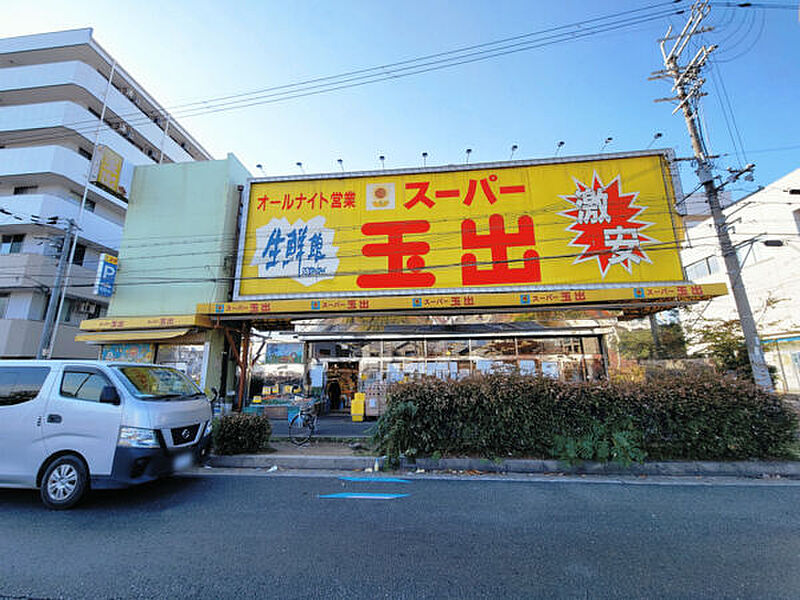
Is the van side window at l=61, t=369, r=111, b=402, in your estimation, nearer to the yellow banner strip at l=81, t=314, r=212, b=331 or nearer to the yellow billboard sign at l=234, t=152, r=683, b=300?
the yellow banner strip at l=81, t=314, r=212, b=331

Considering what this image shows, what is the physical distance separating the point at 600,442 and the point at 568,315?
6.92 m

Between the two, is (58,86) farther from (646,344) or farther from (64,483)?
(646,344)

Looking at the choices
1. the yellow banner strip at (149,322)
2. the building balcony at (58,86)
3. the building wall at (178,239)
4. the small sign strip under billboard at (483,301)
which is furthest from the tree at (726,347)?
the building balcony at (58,86)

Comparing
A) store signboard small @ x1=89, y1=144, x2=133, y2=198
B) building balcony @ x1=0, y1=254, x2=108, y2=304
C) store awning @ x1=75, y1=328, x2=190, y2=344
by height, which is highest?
store signboard small @ x1=89, y1=144, x2=133, y2=198

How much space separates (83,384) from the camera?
4.77 meters

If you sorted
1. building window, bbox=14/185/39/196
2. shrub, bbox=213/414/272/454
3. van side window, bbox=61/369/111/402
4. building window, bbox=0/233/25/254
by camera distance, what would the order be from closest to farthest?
van side window, bbox=61/369/111/402 → shrub, bbox=213/414/272/454 → building window, bbox=0/233/25/254 → building window, bbox=14/185/39/196

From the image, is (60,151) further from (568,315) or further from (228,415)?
(568,315)

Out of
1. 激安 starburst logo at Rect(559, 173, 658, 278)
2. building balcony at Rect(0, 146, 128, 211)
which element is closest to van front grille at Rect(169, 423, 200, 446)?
激安 starburst logo at Rect(559, 173, 658, 278)

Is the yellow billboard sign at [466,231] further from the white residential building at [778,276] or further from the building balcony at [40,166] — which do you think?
the building balcony at [40,166]

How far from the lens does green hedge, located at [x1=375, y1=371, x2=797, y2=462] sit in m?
5.68

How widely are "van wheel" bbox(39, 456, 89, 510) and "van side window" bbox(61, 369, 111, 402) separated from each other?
2.53 ft

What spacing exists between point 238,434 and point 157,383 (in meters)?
1.89

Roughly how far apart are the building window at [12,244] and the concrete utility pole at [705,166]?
29662 millimetres

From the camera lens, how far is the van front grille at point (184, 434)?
4785mm
